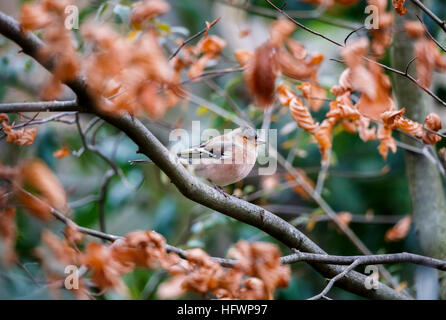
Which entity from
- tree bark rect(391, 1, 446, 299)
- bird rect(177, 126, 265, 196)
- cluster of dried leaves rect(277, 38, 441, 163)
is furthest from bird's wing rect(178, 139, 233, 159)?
tree bark rect(391, 1, 446, 299)

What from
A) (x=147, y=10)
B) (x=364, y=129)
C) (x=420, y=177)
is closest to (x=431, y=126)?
(x=364, y=129)

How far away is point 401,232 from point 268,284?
1.47 m

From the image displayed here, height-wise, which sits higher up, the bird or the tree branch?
the bird

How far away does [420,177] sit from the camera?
82.7 inches

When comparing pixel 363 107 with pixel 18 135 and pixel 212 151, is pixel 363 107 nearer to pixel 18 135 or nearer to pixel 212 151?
pixel 212 151

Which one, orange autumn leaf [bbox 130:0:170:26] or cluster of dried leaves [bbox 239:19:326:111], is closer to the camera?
cluster of dried leaves [bbox 239:19:326:111]

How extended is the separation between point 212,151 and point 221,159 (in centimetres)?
7

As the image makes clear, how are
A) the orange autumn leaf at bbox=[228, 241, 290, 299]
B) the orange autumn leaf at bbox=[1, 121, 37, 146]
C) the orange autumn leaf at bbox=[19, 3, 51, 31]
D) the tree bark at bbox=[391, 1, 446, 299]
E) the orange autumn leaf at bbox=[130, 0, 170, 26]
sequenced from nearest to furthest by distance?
the orange autumn leaf at bbox=[19, 3, 51, 31] → the orange autumn leaf at bbox=[228, 241, 290, 299] → the orange autumn leaf at bbox=[1, 121, 37, 146] → the orange autumn leaf at bbox=[130, 0, 170, 26] → the tree bark at bbox=[391, 1, 446, 299]

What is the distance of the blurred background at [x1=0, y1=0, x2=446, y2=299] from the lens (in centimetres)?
256

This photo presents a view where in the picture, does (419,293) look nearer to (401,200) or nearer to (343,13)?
(401,200)

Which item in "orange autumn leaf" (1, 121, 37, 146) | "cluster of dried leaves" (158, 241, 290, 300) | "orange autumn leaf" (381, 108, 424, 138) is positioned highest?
"orange autumn leaf" (381, 108, 424, 138)

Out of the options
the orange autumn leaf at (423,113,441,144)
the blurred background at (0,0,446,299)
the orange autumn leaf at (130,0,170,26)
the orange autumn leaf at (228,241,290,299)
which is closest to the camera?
the orange autumn leaf at (228,241,290,299)

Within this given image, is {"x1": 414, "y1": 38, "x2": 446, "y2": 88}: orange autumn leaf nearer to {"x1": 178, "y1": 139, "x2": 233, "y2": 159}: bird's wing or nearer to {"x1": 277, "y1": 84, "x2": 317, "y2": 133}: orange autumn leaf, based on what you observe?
{"x1": 277, "y1": 84, "x2": 317, "y2": 133}: orange autumn leaf
